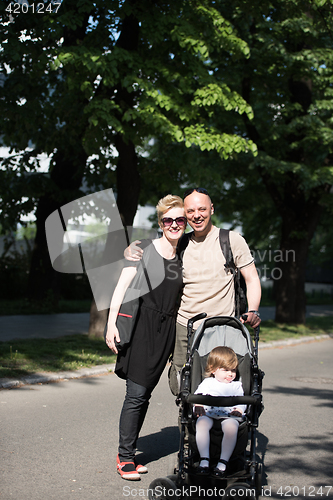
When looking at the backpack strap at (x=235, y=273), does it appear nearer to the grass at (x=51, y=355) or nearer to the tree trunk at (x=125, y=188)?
the grass at (x=51, y=355)

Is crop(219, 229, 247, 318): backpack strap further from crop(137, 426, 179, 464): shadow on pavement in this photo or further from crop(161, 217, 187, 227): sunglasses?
crop(137, 426, 179, 464): shadow on pavement

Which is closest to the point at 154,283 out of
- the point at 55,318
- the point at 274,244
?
the point at 55,318

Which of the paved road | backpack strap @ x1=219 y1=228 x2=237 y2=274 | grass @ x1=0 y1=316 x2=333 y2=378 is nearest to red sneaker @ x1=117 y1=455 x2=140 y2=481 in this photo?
backpack strap @ x1=219 y1=228 x2=237 y2=274

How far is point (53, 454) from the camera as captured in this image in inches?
187

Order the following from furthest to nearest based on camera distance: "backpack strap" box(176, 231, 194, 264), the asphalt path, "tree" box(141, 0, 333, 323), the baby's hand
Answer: "tree" box(141, 0, 333, 323), "backpack strap" box(176, 231, 194, 264), the asphalt path, the baby's hand

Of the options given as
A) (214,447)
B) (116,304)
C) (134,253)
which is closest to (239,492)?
(214,447)

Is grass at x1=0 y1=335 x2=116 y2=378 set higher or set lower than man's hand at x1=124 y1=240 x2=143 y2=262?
lower

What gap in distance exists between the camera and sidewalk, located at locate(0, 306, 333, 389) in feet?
25.2

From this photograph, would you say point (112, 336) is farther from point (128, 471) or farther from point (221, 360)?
point (128, 471)

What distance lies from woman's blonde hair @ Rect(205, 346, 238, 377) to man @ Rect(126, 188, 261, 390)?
40 cm

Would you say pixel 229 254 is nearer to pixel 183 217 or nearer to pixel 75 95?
pixel 183 217

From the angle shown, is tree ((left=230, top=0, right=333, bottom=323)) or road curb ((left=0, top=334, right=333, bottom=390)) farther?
tree ((left=230, top=0, right=333, bottom=323))

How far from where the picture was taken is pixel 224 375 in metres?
3.79

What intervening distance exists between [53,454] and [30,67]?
355 inches
